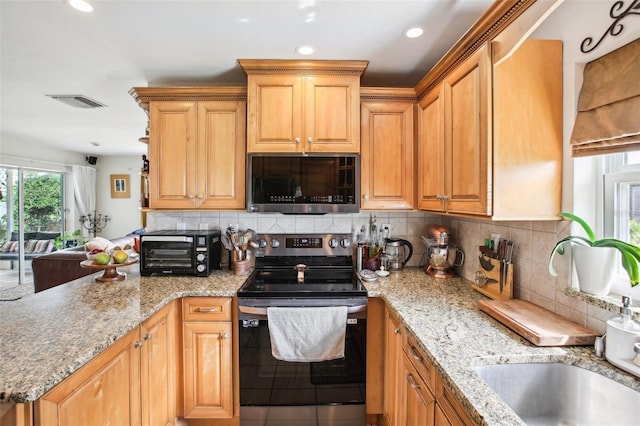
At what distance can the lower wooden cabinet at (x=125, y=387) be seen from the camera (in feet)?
3.29

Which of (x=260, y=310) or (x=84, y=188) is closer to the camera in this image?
(x=260, y=310)

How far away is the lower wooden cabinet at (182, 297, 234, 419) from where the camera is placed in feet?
5.94

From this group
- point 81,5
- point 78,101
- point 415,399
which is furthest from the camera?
point 78,101

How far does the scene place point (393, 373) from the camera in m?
1.64

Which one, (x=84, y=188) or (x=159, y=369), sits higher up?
(x=84, y=188)

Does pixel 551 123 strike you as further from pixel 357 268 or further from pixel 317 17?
pixel 357 268

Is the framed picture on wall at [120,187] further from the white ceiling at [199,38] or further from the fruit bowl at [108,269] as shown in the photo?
the fruit bowl at [108,269]

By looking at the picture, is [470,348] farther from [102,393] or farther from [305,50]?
[305,50]

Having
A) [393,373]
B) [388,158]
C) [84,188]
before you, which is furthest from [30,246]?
[393,373]

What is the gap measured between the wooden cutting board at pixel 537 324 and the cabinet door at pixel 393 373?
0.45m

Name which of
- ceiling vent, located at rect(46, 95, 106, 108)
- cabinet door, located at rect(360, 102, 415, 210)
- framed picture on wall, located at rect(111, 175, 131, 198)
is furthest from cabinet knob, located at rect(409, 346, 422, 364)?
framed picture on wall, located at rect(111, 175, 131, 198)

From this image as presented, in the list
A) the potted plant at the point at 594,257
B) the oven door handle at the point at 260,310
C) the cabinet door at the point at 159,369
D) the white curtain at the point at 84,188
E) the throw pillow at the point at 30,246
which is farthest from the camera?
the white curtain at the point at 84,188

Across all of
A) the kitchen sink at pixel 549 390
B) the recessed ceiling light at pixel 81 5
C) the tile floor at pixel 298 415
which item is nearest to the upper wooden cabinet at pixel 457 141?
the kitchen sink at pixel 549 390

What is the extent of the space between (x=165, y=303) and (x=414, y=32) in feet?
6.70
